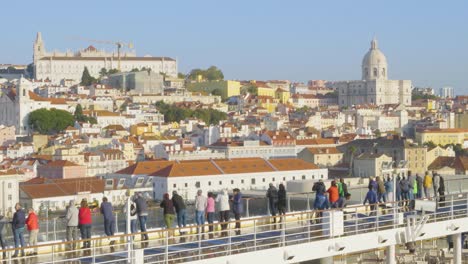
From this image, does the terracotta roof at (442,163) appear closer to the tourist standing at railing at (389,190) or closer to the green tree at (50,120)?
the green tree at (50,120)

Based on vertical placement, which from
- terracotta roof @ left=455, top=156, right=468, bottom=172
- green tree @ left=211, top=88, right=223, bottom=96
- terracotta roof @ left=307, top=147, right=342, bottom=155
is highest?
green tree @ left=211, top=88, right=223, bottom=96

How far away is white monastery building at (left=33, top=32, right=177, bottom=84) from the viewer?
331ft

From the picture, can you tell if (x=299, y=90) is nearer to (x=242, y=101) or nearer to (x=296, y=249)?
(x=242, y=101)

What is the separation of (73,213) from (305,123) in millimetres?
72356

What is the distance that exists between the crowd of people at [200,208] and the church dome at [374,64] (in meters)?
98.3

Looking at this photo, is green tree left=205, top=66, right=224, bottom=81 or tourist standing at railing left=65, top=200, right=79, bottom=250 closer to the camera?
tourist standing at railing left=65, top=200, right=79, bottom=250

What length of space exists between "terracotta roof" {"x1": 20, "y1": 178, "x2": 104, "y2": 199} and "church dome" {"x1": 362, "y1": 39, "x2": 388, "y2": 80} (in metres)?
69.4

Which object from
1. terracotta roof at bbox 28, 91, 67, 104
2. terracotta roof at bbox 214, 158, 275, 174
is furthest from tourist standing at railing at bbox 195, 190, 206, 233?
terracotta roof at bbox 28, 91, 67, 104

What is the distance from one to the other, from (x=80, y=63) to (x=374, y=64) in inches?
1282

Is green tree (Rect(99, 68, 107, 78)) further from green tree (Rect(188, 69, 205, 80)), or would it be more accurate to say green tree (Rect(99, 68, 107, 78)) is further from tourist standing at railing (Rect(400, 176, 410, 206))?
tourist standing at railing (Rect(400, 176, 410, 206))

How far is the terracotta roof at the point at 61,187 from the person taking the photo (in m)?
40.6

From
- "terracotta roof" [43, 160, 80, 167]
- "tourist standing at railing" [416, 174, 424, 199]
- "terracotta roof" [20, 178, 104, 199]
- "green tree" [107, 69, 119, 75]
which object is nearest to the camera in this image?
"tourist standing at railing" [416, 174, 424, 199]

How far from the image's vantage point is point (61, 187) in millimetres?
42094

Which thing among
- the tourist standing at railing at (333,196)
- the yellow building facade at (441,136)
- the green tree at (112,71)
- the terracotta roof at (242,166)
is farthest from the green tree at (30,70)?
the tourist standing at railing at (333,196)
